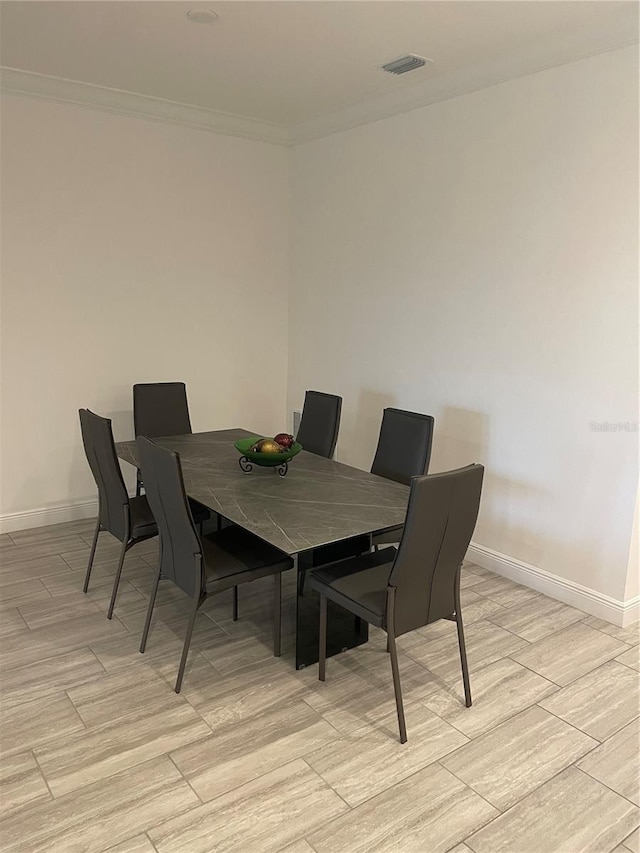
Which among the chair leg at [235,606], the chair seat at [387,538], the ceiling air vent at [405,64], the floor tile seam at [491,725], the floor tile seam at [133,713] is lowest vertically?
the floor tile seam at [491,725]

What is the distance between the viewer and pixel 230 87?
390 centimetres

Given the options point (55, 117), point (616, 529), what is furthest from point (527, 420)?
point (55, 117)

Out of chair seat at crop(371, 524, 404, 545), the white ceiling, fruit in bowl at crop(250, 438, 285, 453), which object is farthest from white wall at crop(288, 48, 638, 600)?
fruit in bowl at crop(250, 438, 285, 453)

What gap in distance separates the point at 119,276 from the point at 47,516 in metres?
1.65

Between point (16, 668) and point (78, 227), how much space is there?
2690mm

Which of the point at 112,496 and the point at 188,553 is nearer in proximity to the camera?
the point at 188,553

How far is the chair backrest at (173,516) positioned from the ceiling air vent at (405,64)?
238 cm

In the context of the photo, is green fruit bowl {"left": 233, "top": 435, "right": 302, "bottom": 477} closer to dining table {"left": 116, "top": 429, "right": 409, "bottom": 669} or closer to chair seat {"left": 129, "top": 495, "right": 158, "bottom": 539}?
dining table {"left": 116, "top": 429, "right": 409, "bottom": 669}

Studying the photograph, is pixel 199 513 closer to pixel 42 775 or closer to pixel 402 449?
pixel 402 449

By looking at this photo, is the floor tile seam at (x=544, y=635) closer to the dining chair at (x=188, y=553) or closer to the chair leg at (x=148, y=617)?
the dining chair at (x=188, y=553)

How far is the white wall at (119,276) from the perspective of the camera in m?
4.01

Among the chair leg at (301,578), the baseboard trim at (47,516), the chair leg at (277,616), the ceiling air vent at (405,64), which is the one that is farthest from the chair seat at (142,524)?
the ceiling air vent at (405,64)

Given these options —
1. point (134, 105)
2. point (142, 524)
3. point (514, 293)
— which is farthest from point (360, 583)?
point (134, 105)

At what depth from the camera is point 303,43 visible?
318 cm
